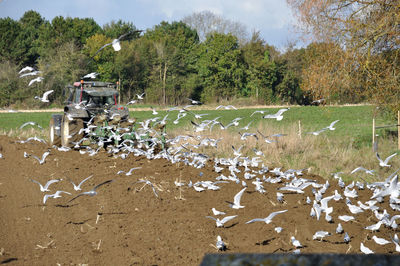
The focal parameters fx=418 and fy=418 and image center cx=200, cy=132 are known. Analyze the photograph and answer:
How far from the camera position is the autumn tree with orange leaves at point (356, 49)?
10.4m

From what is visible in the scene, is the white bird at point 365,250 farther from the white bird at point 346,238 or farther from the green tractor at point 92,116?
the green tractor at point 92,116

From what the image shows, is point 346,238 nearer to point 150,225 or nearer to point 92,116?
point 150,225

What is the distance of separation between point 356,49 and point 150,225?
8362 mm

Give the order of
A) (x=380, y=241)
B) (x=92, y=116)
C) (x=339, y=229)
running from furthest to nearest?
(x=92, y=116)
(x=339, y=229)
(x=380, y=241)

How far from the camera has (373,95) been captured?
37.2 feet

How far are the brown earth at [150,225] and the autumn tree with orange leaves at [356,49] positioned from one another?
557cm

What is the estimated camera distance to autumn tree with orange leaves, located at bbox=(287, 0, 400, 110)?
10359mm

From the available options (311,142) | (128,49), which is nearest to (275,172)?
(311,142)

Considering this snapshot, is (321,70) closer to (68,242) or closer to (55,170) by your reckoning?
(55,170)

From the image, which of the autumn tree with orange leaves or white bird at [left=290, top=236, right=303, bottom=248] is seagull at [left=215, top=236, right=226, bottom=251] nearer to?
white bird at [left=290, top=236, right=303, bottom=248]

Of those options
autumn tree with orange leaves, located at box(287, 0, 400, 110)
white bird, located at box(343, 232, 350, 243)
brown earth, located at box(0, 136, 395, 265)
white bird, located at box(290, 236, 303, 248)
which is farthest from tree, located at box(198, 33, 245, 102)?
white bird, located at box(290, 236, 303, 248)

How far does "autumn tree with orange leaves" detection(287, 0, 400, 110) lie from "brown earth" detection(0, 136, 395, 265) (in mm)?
5570

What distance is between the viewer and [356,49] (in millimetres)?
10555

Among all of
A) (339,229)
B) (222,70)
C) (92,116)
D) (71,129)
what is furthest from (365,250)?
(222,70)
